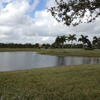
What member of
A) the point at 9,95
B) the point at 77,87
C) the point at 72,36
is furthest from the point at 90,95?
the point at 72,36

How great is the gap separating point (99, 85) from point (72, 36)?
100880mm

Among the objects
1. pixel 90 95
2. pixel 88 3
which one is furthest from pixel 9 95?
pixel 88 3

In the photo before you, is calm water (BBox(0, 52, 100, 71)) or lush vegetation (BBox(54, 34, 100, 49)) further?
lush vegetation (BBox(54, 34, 100, 49))

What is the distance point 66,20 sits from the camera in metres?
10.7

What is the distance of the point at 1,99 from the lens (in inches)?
266

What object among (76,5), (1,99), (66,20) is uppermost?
(76,5)

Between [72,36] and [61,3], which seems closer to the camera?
[61,3]

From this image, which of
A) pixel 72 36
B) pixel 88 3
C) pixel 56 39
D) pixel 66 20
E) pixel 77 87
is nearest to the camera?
pixel 77 87

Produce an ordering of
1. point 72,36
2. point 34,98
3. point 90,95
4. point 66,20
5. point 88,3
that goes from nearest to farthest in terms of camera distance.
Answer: point 34,98 < point 90,95 < point 88,3 < point 66,20 < point 72,36

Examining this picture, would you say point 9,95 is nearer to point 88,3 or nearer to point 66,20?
point 66,20

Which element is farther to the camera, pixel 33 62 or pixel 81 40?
pixel 81 40

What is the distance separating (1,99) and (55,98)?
79.4 inches

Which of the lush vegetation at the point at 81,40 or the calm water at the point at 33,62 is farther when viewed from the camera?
the lush vegetation at the point at 81,40

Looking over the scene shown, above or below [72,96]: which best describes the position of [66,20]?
above
